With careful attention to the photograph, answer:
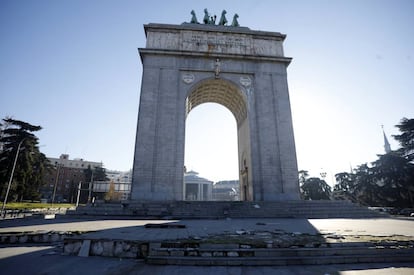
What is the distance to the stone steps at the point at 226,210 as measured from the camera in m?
13.5

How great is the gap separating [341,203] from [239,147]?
1227 cm

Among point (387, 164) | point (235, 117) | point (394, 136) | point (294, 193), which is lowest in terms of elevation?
point (294, 193)

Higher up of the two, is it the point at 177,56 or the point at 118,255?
the point at 177,56

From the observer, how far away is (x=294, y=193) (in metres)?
18.1

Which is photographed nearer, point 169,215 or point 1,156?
point 169,215

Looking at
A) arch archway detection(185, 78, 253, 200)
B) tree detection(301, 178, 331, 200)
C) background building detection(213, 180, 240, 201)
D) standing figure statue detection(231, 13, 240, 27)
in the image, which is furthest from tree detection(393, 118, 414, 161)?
background building detection(213, 180, 240, 201)

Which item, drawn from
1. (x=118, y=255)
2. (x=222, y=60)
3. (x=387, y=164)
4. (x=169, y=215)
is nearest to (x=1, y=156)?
(x=169, y=215)

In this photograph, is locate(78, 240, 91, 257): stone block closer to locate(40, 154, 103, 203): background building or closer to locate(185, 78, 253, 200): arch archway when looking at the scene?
locate(185, 78, 253, 200): arch archway

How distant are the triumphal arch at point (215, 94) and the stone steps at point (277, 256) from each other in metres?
12.7

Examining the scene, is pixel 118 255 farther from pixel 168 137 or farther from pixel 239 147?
pixel 239 147

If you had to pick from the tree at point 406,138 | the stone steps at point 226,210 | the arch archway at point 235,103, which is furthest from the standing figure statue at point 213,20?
the tree at point 406,138

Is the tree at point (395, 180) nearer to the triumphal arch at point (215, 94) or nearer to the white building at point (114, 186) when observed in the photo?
the triumphal arch at point (215, 94)

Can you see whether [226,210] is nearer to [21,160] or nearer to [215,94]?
[215,94]

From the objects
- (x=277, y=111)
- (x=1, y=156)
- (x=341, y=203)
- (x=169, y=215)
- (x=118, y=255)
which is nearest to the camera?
(x=118, y=255)
